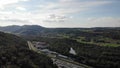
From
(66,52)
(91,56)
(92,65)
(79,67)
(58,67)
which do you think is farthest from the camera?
(66,52)

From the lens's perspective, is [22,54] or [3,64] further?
[22,54]

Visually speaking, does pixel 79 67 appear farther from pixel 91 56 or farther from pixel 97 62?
pixel 91 56

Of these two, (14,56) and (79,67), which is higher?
(14,56)

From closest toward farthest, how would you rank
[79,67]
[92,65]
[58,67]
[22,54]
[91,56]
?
[22,54]
[58,67]
[79,67]
[92,65]
[91,56]

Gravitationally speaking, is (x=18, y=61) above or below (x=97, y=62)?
above

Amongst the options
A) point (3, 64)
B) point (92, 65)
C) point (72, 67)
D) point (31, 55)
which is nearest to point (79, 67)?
point (72, 67)

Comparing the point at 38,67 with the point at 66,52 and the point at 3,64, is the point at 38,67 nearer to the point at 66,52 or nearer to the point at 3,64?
the point at 3,64

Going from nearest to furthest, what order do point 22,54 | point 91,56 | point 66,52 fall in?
point 22,54
point 91,56
point 66,52

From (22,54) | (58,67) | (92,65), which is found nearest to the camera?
(22,54)

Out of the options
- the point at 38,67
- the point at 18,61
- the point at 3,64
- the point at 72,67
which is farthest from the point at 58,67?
the point at 3,64
